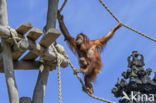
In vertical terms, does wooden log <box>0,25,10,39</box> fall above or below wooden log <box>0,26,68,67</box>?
above

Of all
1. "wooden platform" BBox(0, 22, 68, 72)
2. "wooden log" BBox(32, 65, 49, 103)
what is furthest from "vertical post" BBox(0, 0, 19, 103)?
"wooden log" BBox(32, 65, 49, 103)

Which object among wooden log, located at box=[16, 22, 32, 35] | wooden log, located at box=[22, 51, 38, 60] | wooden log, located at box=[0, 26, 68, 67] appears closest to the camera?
wooden log, located at box=[16, 22, 32, 35]

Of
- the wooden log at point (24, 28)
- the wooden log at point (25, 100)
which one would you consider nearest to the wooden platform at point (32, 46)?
the wooden log at point (24, 28)

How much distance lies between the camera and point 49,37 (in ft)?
18.0

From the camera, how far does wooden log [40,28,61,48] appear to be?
5.41 metres

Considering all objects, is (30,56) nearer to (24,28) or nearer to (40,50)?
(40,50)

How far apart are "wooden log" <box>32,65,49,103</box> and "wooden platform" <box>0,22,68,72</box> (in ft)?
0.43

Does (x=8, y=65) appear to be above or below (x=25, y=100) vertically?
above

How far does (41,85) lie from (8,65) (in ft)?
1.85

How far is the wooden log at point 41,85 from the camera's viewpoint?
5762 mm

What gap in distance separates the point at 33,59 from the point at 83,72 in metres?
0.83

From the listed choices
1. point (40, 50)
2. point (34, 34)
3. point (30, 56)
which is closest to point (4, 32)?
point (34, 34)

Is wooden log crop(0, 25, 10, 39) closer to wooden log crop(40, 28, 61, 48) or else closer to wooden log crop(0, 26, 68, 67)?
wooden log crop(0, 26, 68, 67)

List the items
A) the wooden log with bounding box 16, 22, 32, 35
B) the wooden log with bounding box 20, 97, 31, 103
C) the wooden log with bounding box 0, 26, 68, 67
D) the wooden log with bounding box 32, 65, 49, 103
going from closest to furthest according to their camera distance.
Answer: the wooden log with bounding box 16, 22, 32, 35 < the wooden log with bounding box 0, 26, 68, 67 < the wooden log with bounding box 20, 97, 31, 103 < the wooden log with bounding box 32, 65, 49, 103
